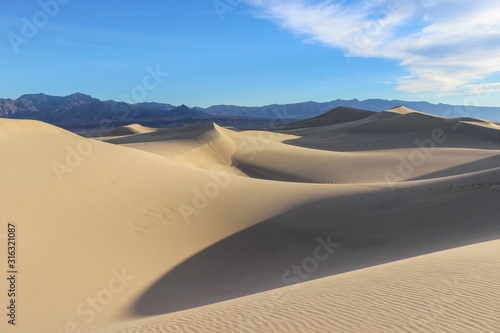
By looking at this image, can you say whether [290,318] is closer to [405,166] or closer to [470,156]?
[405,166]

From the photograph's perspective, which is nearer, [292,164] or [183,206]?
[183,206]

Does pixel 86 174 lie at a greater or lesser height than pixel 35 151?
lesser

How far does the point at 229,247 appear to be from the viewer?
29.2 ft

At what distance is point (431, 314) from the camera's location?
11.3ft

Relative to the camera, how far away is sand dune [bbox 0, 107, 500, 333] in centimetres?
397

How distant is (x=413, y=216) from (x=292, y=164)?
14.5 meters

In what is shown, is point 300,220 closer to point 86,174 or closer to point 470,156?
point 86,174

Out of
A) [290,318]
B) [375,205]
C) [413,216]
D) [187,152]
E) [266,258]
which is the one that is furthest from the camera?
[187,152]

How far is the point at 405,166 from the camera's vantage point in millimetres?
23906

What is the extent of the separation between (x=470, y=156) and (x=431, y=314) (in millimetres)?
26149

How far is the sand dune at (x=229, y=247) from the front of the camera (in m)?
3.97

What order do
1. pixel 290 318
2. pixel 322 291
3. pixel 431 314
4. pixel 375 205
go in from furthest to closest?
pixel 375 205 → pixel 322 291 → pixel 290 318 → pixel 431 314

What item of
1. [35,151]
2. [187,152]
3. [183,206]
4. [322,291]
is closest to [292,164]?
[187,152]

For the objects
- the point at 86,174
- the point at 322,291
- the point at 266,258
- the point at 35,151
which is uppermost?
the point at 35,151
